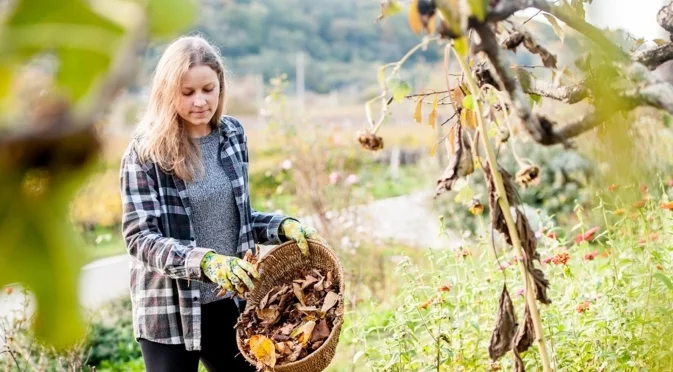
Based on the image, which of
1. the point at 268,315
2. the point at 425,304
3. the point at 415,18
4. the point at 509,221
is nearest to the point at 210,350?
the point at 268,315

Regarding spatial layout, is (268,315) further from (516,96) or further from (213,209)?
Answer: (516,96)

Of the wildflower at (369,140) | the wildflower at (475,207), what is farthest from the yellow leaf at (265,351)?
the wildflower at (369,140)

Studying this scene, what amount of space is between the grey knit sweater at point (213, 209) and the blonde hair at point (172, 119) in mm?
48

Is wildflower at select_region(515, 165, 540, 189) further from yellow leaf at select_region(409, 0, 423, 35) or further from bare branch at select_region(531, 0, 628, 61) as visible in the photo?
yellow leaf at select_region(409, 0, 423, 35)

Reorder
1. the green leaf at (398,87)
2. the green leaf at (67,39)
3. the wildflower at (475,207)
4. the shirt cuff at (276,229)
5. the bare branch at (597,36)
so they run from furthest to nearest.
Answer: the shirt cuff at (276,229) → the wildflower at (475,207) → the green leaf at (398,87) → the bare branch at (597,36) → the green leaf at (67,39)

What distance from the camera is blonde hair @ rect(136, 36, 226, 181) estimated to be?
2.04 m

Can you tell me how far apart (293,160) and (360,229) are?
88 centimetres

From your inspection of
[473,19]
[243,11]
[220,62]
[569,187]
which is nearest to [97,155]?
[473,19]

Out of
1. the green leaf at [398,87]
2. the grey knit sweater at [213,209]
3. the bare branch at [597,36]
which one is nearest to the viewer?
the bare branch at [597,36]

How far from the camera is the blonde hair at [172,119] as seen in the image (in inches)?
80.4

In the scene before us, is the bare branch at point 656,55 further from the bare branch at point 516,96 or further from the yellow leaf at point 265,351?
the yellow leaf at point 265,351

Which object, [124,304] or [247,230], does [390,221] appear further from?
[247,230]

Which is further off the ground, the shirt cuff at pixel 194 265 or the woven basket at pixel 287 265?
the shirt cuff at pixel 194 265

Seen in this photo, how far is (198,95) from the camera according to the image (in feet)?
6.75
